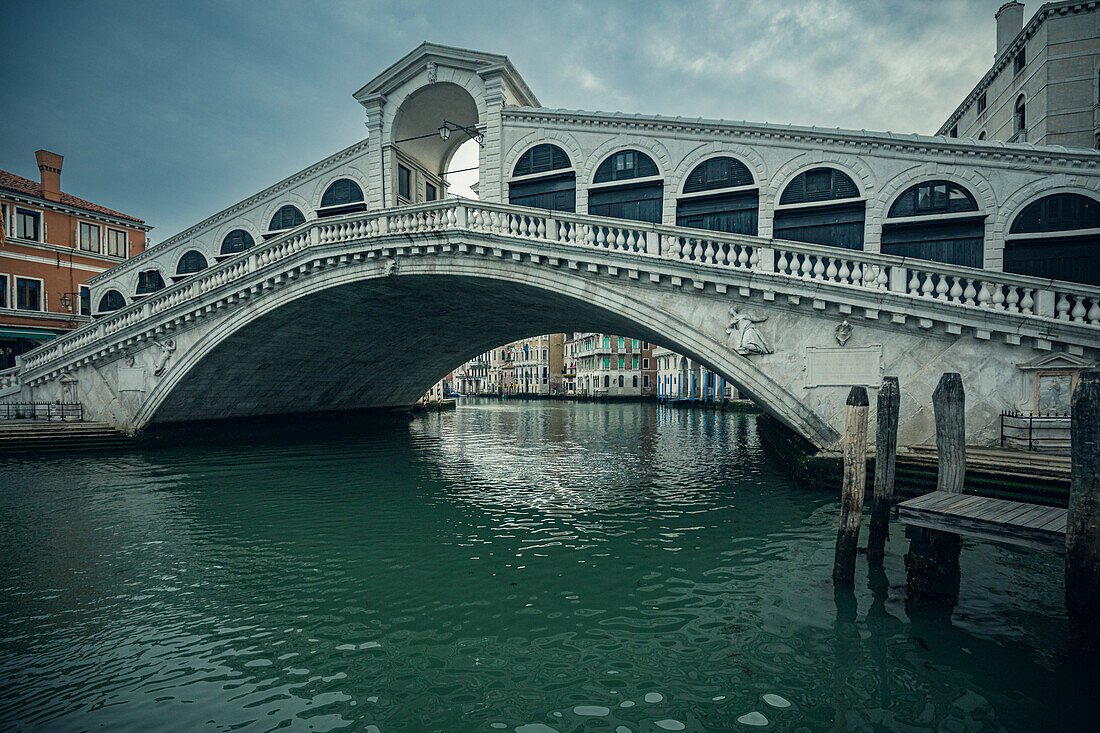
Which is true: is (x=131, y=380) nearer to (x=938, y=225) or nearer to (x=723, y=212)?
(x=723, y=212)

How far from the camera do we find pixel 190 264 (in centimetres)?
2234

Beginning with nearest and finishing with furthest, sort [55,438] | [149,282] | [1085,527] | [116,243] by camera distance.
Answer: [1085,527], [55,438], [149,282], [116,243]

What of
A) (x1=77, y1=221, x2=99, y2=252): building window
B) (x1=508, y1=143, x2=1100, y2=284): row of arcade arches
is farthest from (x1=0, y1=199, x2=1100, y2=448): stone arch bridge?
(x1=77, y1=221, x2=99, y2=252): building window

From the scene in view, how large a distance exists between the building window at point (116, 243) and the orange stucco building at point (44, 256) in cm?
10

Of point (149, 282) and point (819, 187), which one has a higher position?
point (819, 187)

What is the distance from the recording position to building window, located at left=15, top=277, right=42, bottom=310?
24.7m

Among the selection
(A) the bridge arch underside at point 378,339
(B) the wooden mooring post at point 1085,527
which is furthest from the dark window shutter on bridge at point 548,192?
(B) the wooden mooring post at point 1085,527

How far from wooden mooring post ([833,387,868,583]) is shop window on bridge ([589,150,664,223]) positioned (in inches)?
392

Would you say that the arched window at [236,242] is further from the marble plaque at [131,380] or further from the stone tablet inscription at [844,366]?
the stone tablet inscription at [844,366]

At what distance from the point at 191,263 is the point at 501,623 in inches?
918

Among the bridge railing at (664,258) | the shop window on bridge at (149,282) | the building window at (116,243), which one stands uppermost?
the building window at (116,243)

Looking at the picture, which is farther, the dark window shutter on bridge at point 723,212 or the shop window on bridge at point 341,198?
the shop window on bridge at point 341,198

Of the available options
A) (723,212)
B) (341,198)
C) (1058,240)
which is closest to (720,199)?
(723,212)

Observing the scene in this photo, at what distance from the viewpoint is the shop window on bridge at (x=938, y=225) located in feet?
40.7
